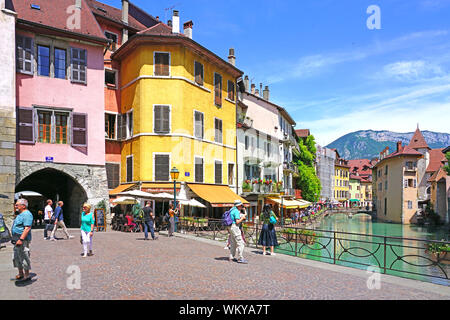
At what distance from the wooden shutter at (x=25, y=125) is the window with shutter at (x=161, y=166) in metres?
7.25

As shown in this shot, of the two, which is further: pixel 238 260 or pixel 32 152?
pixel 32 152

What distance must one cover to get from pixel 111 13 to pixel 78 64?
9.10 m

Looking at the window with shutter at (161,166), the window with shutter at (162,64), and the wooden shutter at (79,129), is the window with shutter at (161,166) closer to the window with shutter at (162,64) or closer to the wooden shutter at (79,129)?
the wooden shutter at (79,129)

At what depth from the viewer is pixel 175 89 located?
2444cm

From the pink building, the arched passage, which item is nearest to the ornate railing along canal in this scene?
the pink building

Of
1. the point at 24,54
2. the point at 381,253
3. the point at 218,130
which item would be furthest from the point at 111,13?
the point at 381,253

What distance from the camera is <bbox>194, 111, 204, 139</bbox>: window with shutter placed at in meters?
25.8

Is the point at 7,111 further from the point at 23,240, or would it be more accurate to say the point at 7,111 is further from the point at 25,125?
the point at 23,240

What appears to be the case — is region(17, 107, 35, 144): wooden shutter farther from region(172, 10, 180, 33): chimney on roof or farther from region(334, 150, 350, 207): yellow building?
region(334, 150, 350, 207): yellow building

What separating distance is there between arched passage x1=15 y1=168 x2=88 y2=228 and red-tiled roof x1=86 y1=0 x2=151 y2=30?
11.6 m

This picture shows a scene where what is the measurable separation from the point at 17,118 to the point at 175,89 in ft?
30.6

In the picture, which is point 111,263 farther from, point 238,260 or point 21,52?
point 21,52

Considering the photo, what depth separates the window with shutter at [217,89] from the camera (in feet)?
92.4
